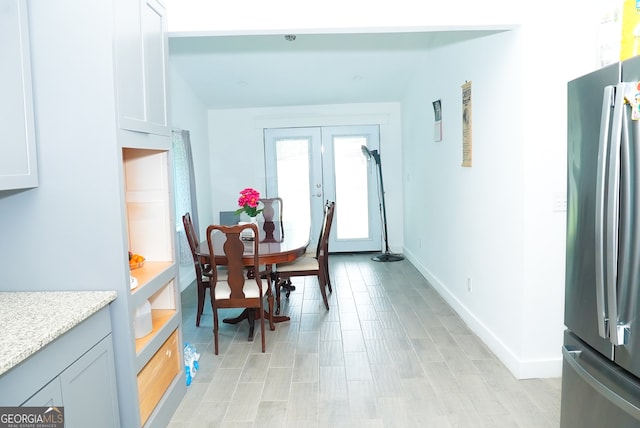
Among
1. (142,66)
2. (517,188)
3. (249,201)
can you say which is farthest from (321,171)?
(142,66)

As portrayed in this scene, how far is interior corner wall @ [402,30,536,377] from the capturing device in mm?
3029

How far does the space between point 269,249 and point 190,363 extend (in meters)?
1.08

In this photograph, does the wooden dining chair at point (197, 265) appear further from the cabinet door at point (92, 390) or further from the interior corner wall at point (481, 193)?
the interior corner wall at point (481, 193)

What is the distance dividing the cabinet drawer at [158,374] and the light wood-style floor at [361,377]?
0.69 ft

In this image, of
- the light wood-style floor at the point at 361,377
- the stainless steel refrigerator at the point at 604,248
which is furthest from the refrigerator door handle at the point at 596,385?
the light wood-style floor at the point at 361,377

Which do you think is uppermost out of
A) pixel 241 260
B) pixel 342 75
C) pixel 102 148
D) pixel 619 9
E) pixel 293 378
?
pixel 342 75

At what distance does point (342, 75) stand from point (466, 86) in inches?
95.2

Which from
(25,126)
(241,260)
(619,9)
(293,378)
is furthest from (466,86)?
(25,126)

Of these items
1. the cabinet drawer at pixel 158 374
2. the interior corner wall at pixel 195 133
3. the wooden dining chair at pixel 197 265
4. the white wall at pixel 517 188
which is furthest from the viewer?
the interior corner wall at pixel 195 133

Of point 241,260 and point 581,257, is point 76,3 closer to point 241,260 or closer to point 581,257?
point 241,260

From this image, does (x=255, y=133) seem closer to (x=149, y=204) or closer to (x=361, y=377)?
(x=149, y=204)

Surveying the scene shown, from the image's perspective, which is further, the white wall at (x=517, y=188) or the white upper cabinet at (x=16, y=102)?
the white wall at (x=517, y=188)

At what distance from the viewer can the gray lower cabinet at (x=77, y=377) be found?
1476 mm

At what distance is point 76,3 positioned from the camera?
1.94 metres
